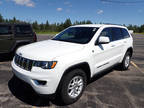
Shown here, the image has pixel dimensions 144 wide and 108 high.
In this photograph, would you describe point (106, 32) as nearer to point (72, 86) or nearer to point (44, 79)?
point (72, 86)

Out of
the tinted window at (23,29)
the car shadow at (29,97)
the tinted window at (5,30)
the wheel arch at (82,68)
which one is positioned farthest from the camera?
the tinted window at (23,29)

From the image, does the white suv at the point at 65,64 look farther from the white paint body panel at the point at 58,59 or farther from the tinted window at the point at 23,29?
the tinted window at the point at 23,29

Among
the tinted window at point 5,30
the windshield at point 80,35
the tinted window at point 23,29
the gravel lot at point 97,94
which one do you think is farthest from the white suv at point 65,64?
the tinted window at point 23,29

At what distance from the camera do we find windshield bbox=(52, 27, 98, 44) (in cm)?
330

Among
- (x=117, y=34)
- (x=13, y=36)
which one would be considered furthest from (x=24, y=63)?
(x=13, y=36)

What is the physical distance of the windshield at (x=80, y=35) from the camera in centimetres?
330

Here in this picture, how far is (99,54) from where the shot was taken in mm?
3203

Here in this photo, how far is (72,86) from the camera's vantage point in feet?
8.89

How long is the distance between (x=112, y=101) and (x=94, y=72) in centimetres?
81

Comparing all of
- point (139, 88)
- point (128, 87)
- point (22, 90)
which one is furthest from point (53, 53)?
point (139, 88)

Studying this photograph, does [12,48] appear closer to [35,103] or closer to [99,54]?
[35,103]

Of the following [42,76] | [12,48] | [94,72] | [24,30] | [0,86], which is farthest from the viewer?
[24,30]

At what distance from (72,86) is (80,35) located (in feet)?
5.28

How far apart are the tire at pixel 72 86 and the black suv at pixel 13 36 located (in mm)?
4348
